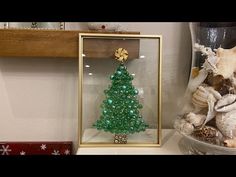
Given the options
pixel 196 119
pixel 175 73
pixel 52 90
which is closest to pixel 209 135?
pixel 196 119

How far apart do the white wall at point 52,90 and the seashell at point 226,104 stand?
0.95ft

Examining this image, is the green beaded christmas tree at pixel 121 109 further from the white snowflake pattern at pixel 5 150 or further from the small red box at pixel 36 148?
the white snowflake pattern at pixel 5 150

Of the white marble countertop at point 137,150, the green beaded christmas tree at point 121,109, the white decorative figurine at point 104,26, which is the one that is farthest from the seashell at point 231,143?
the white decorative figurine at point 104,26

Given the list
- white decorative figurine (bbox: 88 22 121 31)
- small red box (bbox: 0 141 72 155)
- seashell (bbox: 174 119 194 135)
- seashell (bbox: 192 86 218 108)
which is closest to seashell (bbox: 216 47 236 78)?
seashell (bbox: 192 86 218 108)

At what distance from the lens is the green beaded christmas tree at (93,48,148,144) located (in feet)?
2.88

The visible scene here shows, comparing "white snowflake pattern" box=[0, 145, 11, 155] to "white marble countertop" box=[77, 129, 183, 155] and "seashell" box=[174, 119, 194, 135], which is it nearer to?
"white marble countertop" box=[77, 129, 183, 155]

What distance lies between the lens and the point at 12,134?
3.57 ft

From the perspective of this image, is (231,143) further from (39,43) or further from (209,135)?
(39,43)

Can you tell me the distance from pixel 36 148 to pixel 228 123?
2.26 feet

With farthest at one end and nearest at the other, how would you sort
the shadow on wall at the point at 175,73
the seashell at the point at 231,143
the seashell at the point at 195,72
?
the shadow on wall at the point at 175,73 → the seashell at the point at 195,72 → the seashell at the point at 231,143

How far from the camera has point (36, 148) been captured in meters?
1.08

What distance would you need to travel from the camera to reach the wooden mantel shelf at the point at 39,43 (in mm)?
939
